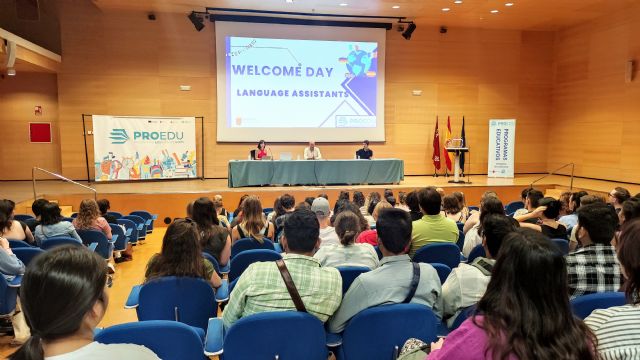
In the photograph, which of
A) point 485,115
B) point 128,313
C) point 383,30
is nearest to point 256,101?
point 383,30

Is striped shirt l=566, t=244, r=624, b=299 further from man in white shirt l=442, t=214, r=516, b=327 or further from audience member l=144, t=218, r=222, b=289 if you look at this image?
audience member l=144, t=218, r=222, b=289

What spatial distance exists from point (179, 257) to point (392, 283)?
4.04ft

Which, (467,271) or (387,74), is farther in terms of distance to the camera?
(387,74)

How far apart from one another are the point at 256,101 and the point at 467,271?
31.5 ft

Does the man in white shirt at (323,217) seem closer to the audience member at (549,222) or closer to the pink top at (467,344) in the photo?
the audience member at (549,222)

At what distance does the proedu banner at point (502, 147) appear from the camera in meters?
11.7

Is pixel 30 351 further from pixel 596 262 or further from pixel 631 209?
pixel 631 209

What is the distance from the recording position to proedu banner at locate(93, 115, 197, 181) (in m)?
10.3

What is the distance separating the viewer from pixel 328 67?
1153 centimetres

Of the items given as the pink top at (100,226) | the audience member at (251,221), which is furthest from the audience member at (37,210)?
the audience member at (251,221)

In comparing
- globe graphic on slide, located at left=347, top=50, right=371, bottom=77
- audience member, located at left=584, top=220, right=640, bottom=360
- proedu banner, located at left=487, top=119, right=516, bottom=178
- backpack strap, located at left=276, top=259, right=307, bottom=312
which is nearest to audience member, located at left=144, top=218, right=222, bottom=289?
backpack strap, located at left=276, top=259, right=307, bottom=312

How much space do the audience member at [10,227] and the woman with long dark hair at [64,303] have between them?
129 inches

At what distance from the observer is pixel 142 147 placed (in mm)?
10484

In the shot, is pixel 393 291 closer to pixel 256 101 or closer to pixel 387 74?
pixel 256 101
